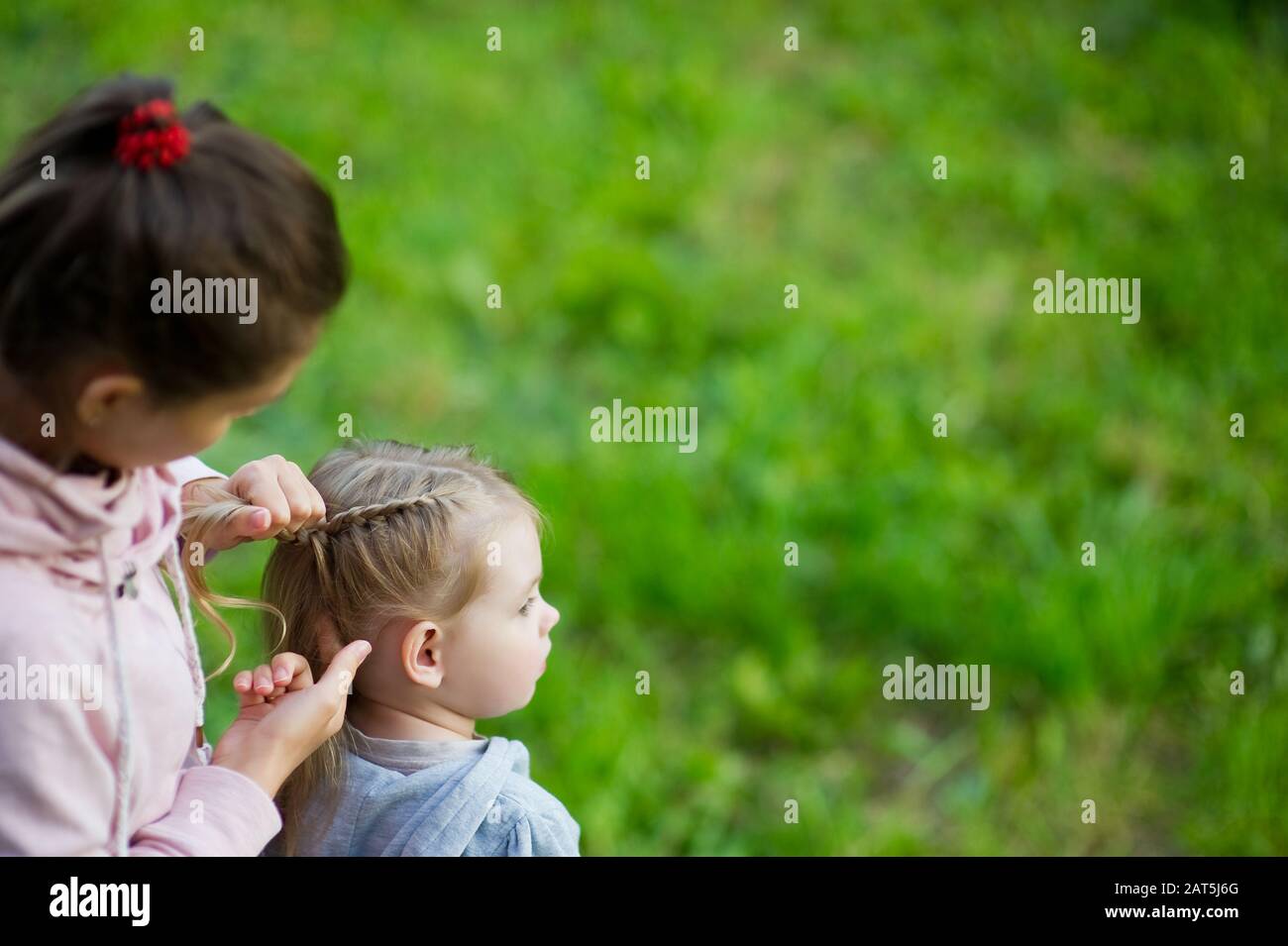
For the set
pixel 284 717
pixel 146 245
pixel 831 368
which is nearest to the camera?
pixel 146 245

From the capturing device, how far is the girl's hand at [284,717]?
55.3 inches

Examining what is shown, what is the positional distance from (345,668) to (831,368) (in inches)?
121

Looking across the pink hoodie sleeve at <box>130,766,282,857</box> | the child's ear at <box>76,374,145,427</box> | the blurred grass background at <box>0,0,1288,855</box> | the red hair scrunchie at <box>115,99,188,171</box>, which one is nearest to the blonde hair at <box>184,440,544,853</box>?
the pink hoodie sleeve at <box>130,766,282,857</box>

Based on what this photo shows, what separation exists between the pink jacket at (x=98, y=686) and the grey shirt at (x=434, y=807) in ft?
0.34

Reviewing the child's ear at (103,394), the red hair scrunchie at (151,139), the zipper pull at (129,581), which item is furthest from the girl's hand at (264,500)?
the red hair scrunchie at (151,139)

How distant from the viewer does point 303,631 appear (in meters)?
1.53

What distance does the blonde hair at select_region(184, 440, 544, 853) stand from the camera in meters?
1.48

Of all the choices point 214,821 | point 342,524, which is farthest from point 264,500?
point 214,821

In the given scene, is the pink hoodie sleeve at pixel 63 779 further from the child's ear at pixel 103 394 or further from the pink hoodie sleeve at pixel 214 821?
the child's ear at pixel 103 394

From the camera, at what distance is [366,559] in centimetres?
148

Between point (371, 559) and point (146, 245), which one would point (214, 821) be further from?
point (146, 245)

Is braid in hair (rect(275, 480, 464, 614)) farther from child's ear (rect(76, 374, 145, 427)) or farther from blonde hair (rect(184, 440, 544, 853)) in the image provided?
child's ear (rect(76, 374, 145, 427))

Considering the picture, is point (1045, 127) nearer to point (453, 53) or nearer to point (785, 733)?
point (453, 53)
